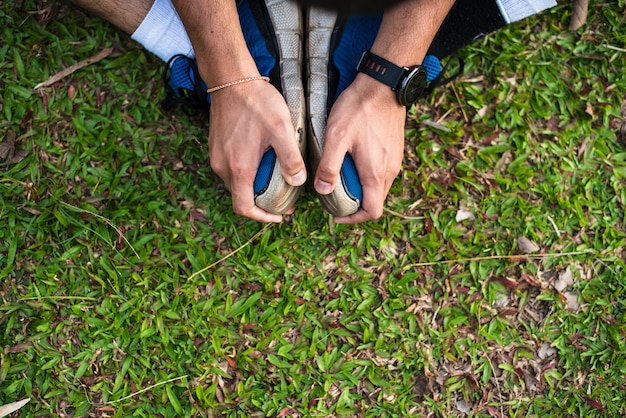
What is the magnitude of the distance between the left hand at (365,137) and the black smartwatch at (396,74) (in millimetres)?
25

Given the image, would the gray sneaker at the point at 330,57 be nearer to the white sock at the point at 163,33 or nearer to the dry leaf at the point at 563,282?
the white sock at the point at 163,33

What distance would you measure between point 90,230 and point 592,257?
2274 millimetres

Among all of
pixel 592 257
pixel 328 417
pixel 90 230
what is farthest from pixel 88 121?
pixel 592 257

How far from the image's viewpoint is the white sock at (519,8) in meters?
2.47

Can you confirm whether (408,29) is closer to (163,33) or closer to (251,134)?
(251,134)

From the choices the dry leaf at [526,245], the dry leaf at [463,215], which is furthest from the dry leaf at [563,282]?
the dry leaf at [463,215]

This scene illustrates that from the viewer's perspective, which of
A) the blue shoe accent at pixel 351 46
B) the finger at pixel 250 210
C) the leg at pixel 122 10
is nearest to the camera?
the finger at pixel 250 210

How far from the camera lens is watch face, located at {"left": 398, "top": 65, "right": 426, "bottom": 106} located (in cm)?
212

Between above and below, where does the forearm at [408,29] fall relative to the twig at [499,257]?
above

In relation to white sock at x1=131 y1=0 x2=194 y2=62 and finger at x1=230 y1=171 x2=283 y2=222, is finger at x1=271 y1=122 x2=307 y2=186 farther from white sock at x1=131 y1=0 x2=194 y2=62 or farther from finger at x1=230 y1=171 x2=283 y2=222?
white sock at x1=131 y1=0 x2=194 y2=62

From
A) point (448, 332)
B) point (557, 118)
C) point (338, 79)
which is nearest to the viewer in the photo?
point (338, 79)

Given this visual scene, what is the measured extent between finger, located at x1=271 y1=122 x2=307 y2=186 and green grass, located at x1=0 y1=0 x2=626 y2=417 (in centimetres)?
44

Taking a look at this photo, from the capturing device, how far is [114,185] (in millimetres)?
2514

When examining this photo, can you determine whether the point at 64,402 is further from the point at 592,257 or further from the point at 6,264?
the point at 592,257
